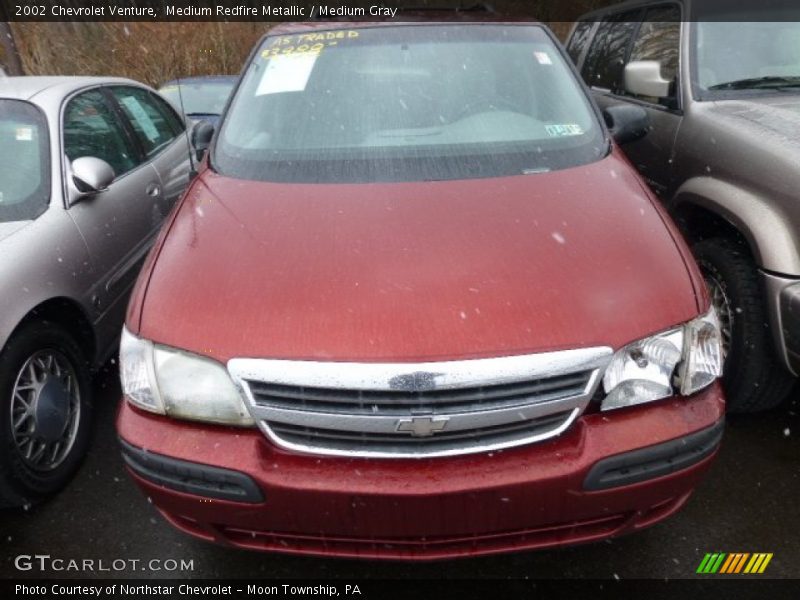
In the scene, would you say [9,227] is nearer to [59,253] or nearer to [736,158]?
[59,253]

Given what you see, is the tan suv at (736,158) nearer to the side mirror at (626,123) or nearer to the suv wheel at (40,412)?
the side mirror at (626,123)

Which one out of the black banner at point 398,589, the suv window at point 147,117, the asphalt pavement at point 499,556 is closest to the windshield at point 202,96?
the suv window at point 147,117

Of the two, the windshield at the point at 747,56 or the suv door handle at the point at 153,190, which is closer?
the windshield at the point at 747,56

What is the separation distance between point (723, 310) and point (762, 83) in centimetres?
136

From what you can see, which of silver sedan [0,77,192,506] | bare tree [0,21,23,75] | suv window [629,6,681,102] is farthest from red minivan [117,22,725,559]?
bare tree [0,21,23,75]

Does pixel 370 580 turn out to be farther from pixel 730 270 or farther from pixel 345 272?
pixel 730 270

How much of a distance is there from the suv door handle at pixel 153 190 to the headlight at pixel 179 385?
209 cm

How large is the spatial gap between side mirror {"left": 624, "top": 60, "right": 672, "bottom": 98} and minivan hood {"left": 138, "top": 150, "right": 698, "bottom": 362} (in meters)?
1.44

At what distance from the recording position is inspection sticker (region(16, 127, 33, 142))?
9.85ft

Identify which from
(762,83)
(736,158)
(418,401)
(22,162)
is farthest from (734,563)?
(22,162)

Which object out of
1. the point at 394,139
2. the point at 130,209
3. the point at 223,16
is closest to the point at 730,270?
the point at 394,139

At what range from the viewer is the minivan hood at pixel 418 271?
171cm

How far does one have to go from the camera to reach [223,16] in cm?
1504

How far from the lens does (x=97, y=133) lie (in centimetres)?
348
